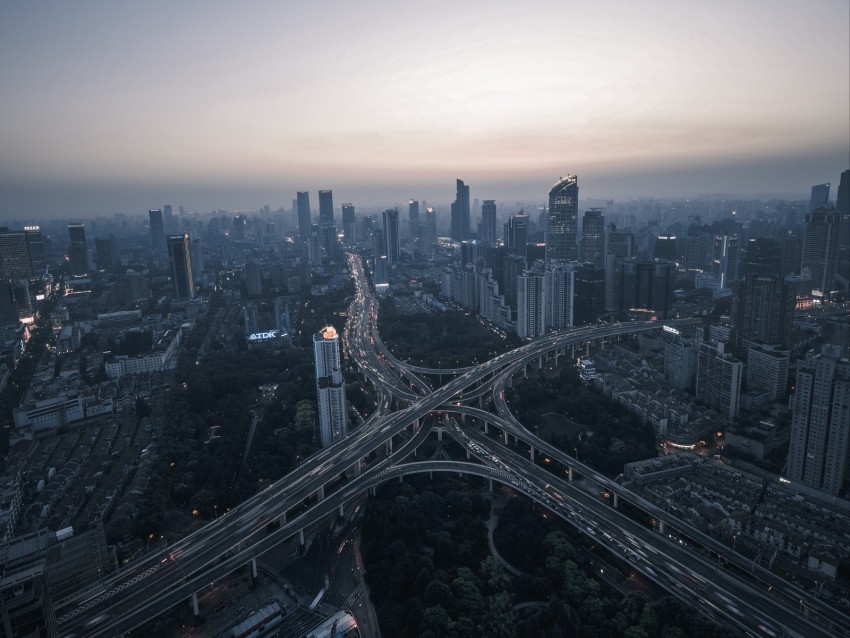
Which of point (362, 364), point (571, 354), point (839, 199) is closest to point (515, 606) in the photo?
point (362, 364)

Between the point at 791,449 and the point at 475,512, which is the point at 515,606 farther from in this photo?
the point at 791,449

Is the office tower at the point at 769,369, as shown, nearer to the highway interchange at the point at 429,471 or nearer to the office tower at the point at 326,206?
the highway interchange at the point at 429,471

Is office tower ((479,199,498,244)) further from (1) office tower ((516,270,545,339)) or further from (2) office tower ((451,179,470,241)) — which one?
(1) office tower ((516,270,545,339))

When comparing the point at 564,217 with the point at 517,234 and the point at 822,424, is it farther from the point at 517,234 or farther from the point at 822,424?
the point at 822,424

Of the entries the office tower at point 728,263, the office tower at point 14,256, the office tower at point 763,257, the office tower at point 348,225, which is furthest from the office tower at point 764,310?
the office tower at point 348,225

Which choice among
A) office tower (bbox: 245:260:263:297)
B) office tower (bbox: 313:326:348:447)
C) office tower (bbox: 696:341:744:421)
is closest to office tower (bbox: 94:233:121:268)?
office tower (bbox: 245:260:263:297)
